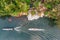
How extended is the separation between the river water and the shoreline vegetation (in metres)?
0.09

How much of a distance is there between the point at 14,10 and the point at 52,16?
2.01 ft

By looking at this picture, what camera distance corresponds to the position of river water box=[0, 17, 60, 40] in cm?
418

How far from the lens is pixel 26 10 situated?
4.45 metres

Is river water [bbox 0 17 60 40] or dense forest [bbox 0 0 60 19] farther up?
dense forest [bbox 0 0 60 19]

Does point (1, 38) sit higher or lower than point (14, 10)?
lower

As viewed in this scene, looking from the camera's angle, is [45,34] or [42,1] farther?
[42,1]

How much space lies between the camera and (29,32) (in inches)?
168

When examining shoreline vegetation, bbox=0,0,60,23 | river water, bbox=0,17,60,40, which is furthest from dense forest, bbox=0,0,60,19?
river water, bbox=0,17,60,40

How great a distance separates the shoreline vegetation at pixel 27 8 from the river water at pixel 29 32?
9 centimetres

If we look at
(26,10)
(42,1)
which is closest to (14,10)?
(26,10)

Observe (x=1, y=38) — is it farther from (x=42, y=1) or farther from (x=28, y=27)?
(x=42, y=1)

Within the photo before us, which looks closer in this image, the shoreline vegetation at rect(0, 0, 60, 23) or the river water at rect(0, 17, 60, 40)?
the river water at rect(0, 17, 60, 40)

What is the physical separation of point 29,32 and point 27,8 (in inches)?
16.4

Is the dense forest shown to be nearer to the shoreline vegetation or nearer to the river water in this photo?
the shoreline vegetation
